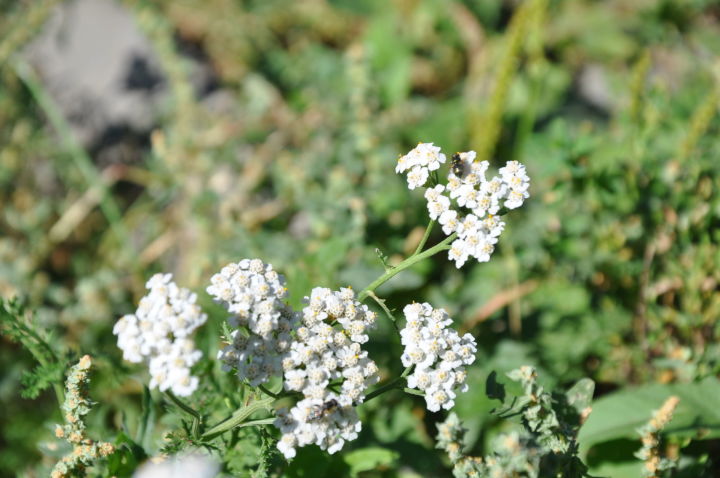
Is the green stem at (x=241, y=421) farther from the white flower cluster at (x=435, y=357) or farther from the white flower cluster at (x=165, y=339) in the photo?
the white flower cluster at (x=435, y=357)

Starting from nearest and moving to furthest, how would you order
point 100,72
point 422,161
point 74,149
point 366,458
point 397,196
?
1. point 422,161
2. point 366,458
3. point 397,196
4. point 74,149
5. point 100,72

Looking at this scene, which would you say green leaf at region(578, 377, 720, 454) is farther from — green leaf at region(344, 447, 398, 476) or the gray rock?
the gray rock

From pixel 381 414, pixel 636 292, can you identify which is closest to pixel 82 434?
pixel 381 414

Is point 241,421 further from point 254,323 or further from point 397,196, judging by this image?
point 397,196

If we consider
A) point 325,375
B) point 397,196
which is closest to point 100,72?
point 397,196

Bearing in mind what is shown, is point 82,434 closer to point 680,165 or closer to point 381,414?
point 381,414

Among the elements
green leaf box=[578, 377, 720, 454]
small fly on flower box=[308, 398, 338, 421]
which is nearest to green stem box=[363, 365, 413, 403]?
small fly on flower box=[308, 398, 338, 421]
